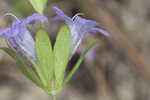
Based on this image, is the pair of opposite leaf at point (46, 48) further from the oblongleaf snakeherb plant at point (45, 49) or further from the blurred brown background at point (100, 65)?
the blurred brown background at point (100, 65)

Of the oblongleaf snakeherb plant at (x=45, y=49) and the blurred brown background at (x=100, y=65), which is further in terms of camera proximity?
the blurred brown background at (x=100, y=65)

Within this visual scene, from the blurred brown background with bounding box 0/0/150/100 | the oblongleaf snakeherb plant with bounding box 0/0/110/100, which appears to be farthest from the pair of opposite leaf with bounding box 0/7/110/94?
the blurred brown background with bounding box 0/0/150/100

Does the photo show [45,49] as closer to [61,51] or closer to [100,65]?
[61,51]

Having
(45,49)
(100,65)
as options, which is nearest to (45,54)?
(45,49)

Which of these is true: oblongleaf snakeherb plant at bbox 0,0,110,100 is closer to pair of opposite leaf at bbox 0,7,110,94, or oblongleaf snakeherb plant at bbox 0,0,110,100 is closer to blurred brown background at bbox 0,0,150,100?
pair of opposite leaf at bbox 0,7,110,94

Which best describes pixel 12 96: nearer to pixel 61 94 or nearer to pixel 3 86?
pixel 3 86

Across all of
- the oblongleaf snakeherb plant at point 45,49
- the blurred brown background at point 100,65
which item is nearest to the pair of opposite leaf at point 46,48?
the oblongleaf snakeherb plant at point 45,49

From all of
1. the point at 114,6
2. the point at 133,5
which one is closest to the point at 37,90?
the point at 114,6
